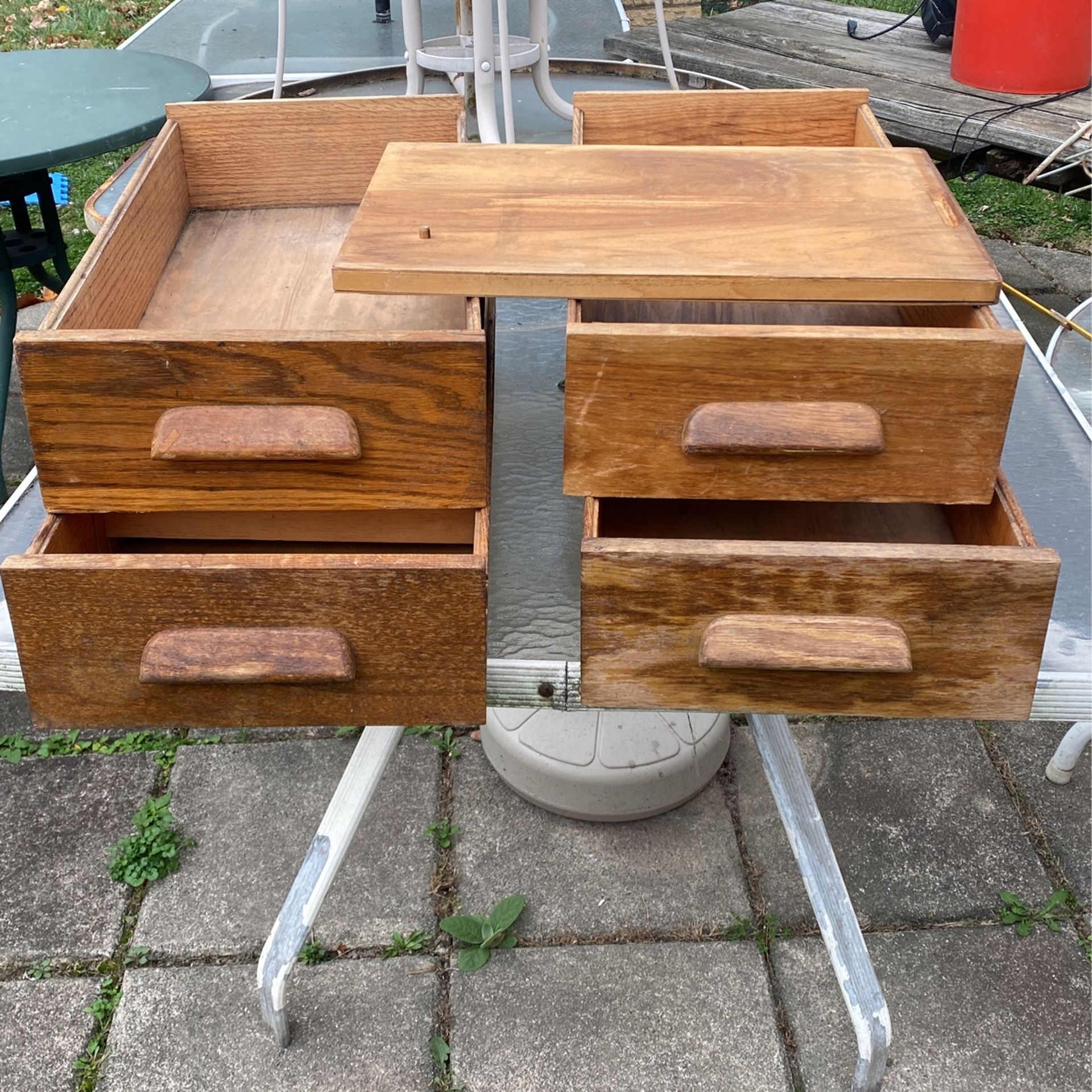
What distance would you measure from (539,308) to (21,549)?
2.81ft

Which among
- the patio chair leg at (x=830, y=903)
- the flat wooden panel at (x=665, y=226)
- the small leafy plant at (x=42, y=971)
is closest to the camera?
the flat wooden panel at (x=665, y=226)

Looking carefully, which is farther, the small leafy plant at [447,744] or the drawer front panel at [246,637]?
the small leafy plant at [447,744]

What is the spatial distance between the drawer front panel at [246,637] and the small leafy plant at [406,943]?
0.80m

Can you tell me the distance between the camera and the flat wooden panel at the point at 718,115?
4.81 ft

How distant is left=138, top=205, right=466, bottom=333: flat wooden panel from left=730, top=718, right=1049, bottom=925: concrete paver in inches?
40.3

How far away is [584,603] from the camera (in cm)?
88

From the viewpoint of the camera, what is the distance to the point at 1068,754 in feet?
6.08

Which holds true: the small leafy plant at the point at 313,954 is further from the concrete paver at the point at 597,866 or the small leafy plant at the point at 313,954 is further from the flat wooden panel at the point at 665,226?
the flat wooden panel at the point at 665,226

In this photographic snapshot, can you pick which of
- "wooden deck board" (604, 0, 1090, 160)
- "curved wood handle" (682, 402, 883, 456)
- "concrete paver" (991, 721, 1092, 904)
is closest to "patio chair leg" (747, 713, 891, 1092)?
"curved wood handle" (682, 402, 883, 456)

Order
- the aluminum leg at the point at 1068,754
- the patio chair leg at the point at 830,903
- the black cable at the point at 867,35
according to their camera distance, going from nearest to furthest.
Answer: the patio chair leg at the point at 830,903 → the aluminum leg at the point at 1068,754 → the black cable at the point at 867,35

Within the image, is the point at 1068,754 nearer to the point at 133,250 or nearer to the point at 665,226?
the point at 665,226

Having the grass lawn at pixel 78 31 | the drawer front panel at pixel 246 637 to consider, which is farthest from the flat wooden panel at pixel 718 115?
the grass lawn at pixel 78 31

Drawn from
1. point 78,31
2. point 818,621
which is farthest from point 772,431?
point 78,31

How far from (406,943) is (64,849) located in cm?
61
